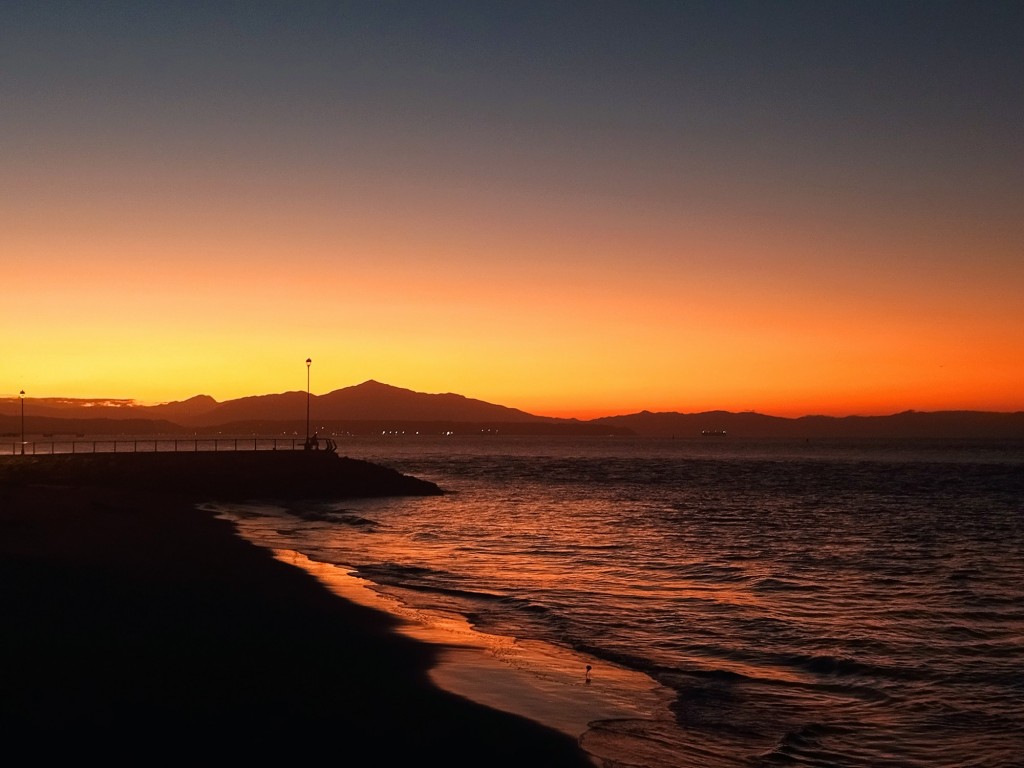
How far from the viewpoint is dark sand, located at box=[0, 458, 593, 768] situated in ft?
29.3

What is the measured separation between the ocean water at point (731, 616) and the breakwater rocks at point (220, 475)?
10845 mm

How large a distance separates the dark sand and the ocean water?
1.34m

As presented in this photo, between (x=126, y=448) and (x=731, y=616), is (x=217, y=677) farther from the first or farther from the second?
(x=126, y=448)

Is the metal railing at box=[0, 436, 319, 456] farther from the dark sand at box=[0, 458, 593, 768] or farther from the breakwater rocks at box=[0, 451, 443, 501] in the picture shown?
the dark sand at box=[0, 458, 593, 768]

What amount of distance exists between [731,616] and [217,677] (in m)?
10.8

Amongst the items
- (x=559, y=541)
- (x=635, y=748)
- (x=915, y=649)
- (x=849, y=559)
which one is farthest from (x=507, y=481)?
(x=635, y=748)

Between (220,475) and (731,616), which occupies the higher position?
(220,475)

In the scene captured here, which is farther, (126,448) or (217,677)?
(126,448)

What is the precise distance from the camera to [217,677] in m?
11.4

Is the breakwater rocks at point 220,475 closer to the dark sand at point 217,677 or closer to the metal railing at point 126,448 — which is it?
the metal railing at point 126,448

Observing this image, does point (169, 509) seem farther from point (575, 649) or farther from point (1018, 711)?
point (1018, 711)

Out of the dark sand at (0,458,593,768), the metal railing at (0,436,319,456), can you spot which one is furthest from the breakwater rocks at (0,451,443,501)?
the dark sand at (0,458,593,768)

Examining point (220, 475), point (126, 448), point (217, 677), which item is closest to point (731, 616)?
point (217, 677)

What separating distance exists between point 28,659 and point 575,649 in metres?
8.06
